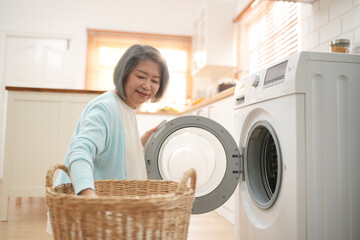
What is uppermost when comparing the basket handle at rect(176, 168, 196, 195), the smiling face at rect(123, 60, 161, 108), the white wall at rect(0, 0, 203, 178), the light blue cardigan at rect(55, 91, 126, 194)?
the white wall at rect(0, 0, 203, 178)

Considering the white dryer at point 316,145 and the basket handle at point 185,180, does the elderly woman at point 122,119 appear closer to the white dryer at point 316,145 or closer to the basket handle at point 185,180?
the basket handle at point 185,180

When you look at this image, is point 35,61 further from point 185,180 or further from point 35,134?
point 185,180

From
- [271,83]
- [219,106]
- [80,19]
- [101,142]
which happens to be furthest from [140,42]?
[101,142]

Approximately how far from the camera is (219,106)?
2.45 meters

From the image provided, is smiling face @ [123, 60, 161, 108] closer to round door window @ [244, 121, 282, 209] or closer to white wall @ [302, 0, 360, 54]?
round door window @ [244, 121, 282, 209]

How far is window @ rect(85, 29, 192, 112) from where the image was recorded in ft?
15.3

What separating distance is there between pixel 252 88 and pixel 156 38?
3.70 m

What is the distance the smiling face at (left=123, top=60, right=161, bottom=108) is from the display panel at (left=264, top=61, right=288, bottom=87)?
1.34 feet

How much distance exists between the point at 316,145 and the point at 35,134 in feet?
6.14

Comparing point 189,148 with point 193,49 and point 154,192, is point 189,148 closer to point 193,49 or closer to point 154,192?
point 154,192

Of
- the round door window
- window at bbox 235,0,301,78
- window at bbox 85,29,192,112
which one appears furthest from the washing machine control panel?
window at bbox 85,29,192,112

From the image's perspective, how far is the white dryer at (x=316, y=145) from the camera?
103 cm

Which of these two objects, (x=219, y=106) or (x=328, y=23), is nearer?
(x=328, y=23)

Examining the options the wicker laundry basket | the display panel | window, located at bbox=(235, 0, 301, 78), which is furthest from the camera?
window, located at bbox=(235, 0, 301, 78)
